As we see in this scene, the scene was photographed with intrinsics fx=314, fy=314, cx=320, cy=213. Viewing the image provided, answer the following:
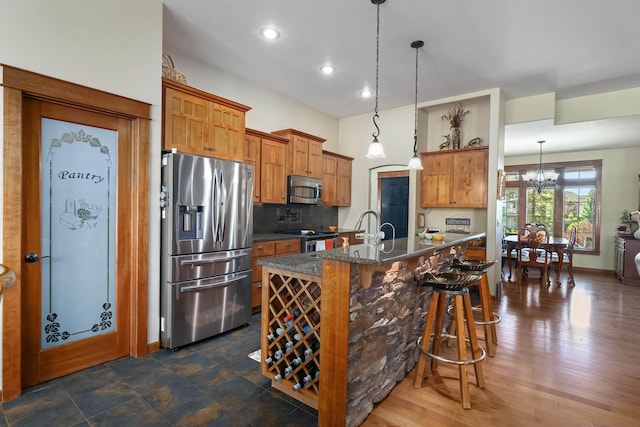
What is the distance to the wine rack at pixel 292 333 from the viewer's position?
2.05 meters

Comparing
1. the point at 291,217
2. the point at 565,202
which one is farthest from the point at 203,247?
the point at 565,202

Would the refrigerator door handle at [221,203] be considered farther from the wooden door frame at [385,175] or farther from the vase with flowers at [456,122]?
the vase with flowers at [456,122]

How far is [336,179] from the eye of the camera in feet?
19.2

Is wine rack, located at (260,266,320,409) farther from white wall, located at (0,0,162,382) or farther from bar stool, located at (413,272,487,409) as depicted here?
white wall, located at (0,0,162,382)

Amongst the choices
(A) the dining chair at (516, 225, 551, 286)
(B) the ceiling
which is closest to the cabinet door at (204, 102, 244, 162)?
(B) the ceiling

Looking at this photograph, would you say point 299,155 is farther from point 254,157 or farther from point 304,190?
point 254,157

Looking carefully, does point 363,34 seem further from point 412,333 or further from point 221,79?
point 412,333

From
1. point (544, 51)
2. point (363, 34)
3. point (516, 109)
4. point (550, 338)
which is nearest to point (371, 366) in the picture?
point (550, 338)

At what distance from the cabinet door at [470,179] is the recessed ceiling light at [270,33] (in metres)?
3.43

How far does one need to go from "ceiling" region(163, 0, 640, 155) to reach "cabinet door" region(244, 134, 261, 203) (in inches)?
36.3

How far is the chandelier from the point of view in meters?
7.09

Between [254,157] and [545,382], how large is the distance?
12.6 ft

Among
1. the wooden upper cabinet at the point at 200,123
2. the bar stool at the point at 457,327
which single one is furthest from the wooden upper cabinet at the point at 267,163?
the bar stool at the point at 457,327

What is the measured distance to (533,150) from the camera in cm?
720
